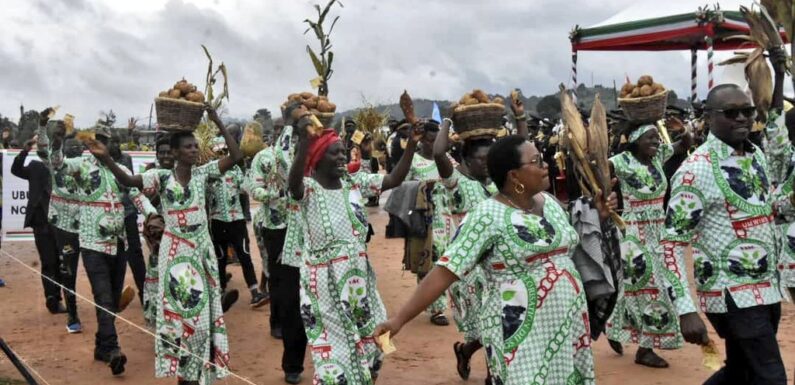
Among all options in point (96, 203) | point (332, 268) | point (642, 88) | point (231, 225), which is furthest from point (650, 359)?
point (96, 203)

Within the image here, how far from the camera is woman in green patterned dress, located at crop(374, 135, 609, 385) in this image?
3.92 metres

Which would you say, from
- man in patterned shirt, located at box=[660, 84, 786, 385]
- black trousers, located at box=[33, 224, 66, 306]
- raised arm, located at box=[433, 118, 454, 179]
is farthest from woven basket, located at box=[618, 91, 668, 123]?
black trousers, located at box=[33, 224, 66, 306]

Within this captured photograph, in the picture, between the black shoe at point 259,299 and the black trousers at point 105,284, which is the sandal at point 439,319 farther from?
the black trousers at point 105,284

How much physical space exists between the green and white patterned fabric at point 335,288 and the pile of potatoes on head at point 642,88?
2.81 m

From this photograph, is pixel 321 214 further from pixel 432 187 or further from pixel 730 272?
pixel 432 187

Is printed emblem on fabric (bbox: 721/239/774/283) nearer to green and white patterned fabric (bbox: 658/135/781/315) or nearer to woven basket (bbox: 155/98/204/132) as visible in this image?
green and white patterned fabric (bbox: 658/135/781/315)

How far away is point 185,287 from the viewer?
21.1ft

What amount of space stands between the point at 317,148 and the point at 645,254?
10.0ft

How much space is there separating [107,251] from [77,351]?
1.27m

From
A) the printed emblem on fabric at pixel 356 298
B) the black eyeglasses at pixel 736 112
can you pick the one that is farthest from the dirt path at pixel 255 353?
the black eyeglasses at pixel 736 112

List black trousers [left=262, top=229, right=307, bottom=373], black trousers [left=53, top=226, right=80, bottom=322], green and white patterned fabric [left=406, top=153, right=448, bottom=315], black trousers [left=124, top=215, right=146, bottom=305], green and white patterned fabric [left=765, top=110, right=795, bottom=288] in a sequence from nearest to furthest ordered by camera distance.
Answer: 1. green and white patterned fabric [left=765, top=110, right=795, bottom=288]
2. black trousers [left=262, top=229, right=307, bottom=373]
3. green and white patterned fabric [left=406, top=153, right=448, bottom=315]
4. black trousers [left=53, top=226, right=80, bottom=322]
5. black trousers [left=124, top=215, right=146, bottom=305]

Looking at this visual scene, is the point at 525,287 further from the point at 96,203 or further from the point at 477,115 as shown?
the point at 96,203

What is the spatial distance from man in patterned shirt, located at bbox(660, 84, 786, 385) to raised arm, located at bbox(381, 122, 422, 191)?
6.05 ft

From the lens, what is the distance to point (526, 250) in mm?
3928
